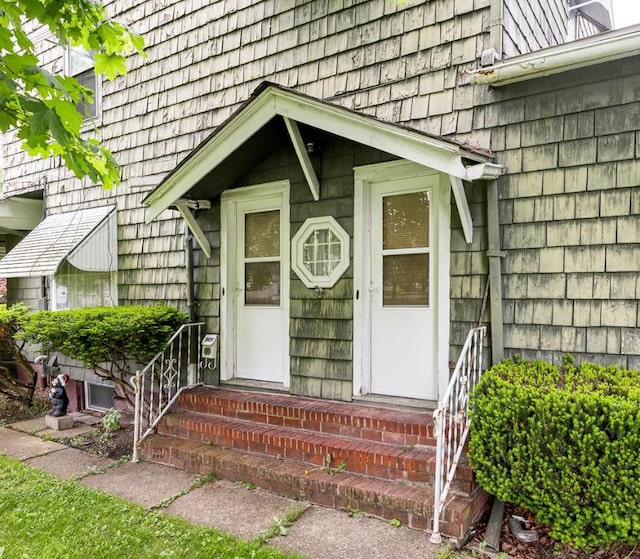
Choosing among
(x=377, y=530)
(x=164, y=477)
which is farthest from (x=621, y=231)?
(x=164, y=477)

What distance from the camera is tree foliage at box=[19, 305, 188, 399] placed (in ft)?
14.2

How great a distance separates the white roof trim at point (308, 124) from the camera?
3.00 m

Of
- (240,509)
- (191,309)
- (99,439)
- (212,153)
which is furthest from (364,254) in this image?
(99,439)

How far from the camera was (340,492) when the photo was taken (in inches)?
122

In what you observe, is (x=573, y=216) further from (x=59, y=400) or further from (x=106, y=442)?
(x=59, y=400)

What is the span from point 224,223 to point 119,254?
6.05 feet

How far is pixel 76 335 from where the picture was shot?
4336mm

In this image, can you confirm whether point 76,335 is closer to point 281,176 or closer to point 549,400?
point 281,176

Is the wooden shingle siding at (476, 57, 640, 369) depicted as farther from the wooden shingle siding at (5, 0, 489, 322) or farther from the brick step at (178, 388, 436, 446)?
the brick step at (178, 388, 436, 446)

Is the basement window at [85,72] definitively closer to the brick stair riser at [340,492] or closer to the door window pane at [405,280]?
the door window pane at [405,280]

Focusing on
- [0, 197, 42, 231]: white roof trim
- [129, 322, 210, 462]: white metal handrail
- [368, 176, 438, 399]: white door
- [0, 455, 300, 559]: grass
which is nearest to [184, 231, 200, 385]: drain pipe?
[129, 322, 210, 462]: white metal handrail

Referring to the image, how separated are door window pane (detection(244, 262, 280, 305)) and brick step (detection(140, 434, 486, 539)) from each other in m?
1.47

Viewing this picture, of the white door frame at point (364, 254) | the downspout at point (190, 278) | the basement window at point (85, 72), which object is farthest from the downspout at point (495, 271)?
the basement window at point (85, 72)

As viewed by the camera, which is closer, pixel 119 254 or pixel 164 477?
pixel 164 477
